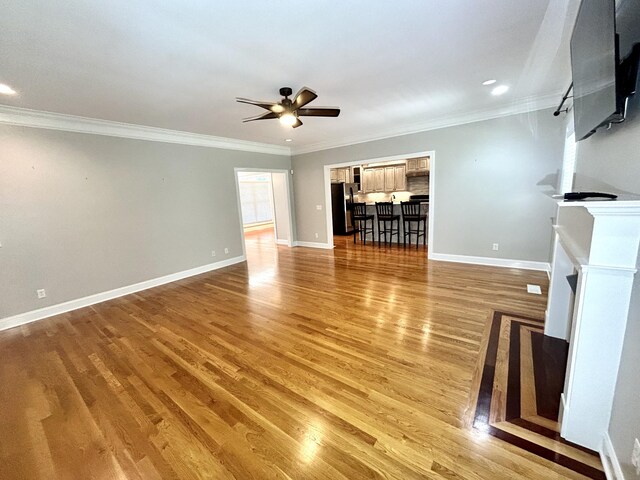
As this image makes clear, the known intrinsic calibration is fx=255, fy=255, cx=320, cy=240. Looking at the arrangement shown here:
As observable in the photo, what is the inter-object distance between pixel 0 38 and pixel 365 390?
146 inches

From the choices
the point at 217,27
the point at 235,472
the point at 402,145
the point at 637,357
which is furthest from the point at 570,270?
the point at 402,145

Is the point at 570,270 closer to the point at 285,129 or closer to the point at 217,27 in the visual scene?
the point at 217,27

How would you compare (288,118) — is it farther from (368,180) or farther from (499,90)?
(368,180)

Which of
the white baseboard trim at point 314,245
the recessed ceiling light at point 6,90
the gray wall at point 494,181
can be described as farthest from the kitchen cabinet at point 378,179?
the recessed ceiling light at point 6,90

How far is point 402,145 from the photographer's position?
517cm

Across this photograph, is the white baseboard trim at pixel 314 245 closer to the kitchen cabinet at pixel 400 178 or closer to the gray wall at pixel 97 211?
the gray wall at pixel 97 211

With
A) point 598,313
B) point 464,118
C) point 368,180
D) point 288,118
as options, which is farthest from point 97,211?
point 368,180

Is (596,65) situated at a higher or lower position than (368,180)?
higher

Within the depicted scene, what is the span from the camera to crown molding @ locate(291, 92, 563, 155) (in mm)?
3742

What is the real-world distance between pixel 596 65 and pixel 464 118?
337 cm

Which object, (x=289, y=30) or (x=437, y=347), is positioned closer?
(x=289, y=30)

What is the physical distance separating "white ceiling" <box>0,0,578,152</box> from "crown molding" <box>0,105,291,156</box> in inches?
8.8

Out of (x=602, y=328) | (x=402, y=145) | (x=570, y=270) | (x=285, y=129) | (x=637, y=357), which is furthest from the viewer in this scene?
(x=402, y=145)

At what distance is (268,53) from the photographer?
2.22 metres
